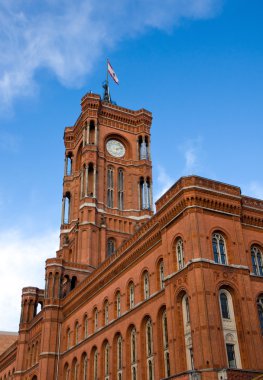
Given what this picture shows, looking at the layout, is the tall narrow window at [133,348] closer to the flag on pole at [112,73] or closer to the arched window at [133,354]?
the arched window at [133,354]

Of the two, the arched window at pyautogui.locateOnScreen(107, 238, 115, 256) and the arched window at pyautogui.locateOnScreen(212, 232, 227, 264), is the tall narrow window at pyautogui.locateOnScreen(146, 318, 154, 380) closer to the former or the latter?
the arched window at pyautogui.locateOnScreen(212, 232, 227, 264)

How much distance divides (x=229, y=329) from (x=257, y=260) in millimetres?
7076

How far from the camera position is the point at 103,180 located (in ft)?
229

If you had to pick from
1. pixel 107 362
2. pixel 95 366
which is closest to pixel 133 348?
pixel 107 362

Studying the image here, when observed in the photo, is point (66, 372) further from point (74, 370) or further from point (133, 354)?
point (133, 354)

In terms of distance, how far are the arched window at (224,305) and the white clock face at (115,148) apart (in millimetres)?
45434

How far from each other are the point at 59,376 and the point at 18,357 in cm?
1327

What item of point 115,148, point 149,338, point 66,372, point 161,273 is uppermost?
point 115,148

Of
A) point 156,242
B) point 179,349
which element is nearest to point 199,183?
point 156,242

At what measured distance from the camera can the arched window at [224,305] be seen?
30.0m

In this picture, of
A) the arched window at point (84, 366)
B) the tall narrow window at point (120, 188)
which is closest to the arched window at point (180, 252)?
the arched window at point (84, 366)

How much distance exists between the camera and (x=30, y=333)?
61.3 m

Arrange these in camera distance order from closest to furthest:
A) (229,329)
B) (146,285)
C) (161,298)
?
(229,329)
(161,298)
(146,285)

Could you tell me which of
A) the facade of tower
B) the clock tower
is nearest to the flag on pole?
the clock tower
